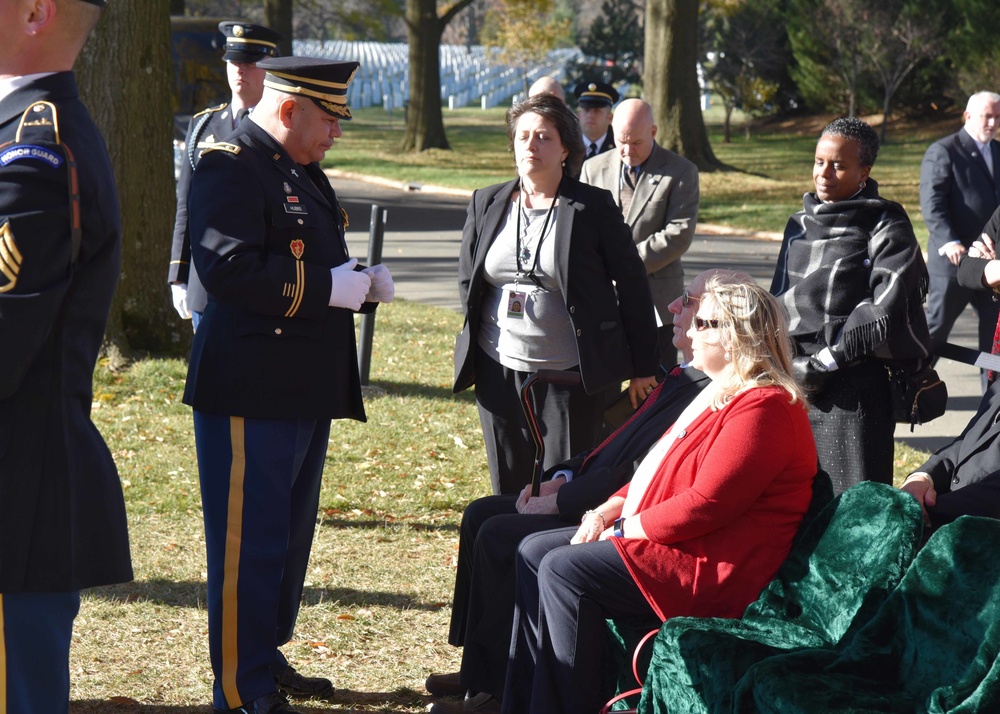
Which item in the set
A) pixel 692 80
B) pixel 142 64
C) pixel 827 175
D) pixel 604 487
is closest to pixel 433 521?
pixel 604 487

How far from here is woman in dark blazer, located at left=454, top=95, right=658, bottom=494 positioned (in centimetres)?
466

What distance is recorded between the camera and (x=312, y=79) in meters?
3.65

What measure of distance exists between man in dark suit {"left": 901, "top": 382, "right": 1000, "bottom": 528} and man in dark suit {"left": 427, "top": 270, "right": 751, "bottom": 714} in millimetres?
811

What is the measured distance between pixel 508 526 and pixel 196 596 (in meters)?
1.64

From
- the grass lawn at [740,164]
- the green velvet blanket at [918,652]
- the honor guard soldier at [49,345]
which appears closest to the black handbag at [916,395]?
the green velvet blanket at [918,652]

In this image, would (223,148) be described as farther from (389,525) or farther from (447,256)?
(447,256)

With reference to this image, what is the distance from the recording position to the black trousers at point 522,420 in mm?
4727

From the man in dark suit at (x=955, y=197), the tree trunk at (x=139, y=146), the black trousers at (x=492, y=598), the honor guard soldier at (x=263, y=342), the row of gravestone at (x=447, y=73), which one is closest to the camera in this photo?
the honor guard soldier at (x=263, y=342)

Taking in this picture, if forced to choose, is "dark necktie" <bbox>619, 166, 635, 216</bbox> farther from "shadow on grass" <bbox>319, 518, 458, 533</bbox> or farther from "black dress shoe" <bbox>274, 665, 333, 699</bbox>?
"black dress shoe" <bbox>274, 665, 333, 699</bbox>

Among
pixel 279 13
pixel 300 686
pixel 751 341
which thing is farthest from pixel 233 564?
pixel 279 13

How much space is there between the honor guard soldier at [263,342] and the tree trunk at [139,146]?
4.97 metres

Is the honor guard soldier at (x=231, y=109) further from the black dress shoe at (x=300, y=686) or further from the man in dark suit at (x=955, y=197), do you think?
the man in dark suit at (x=955, y=197)

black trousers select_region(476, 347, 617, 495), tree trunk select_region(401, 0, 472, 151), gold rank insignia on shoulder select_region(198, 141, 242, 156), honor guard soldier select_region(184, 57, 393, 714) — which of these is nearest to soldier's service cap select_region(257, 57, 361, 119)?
honor guard soldier select_region(184, 57, 393, 714)

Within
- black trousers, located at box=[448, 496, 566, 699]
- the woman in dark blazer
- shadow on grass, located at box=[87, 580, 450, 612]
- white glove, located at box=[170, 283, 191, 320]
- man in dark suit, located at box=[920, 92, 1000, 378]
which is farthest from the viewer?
man in dark suit, located at box=[920, 92, 1000, 378]
